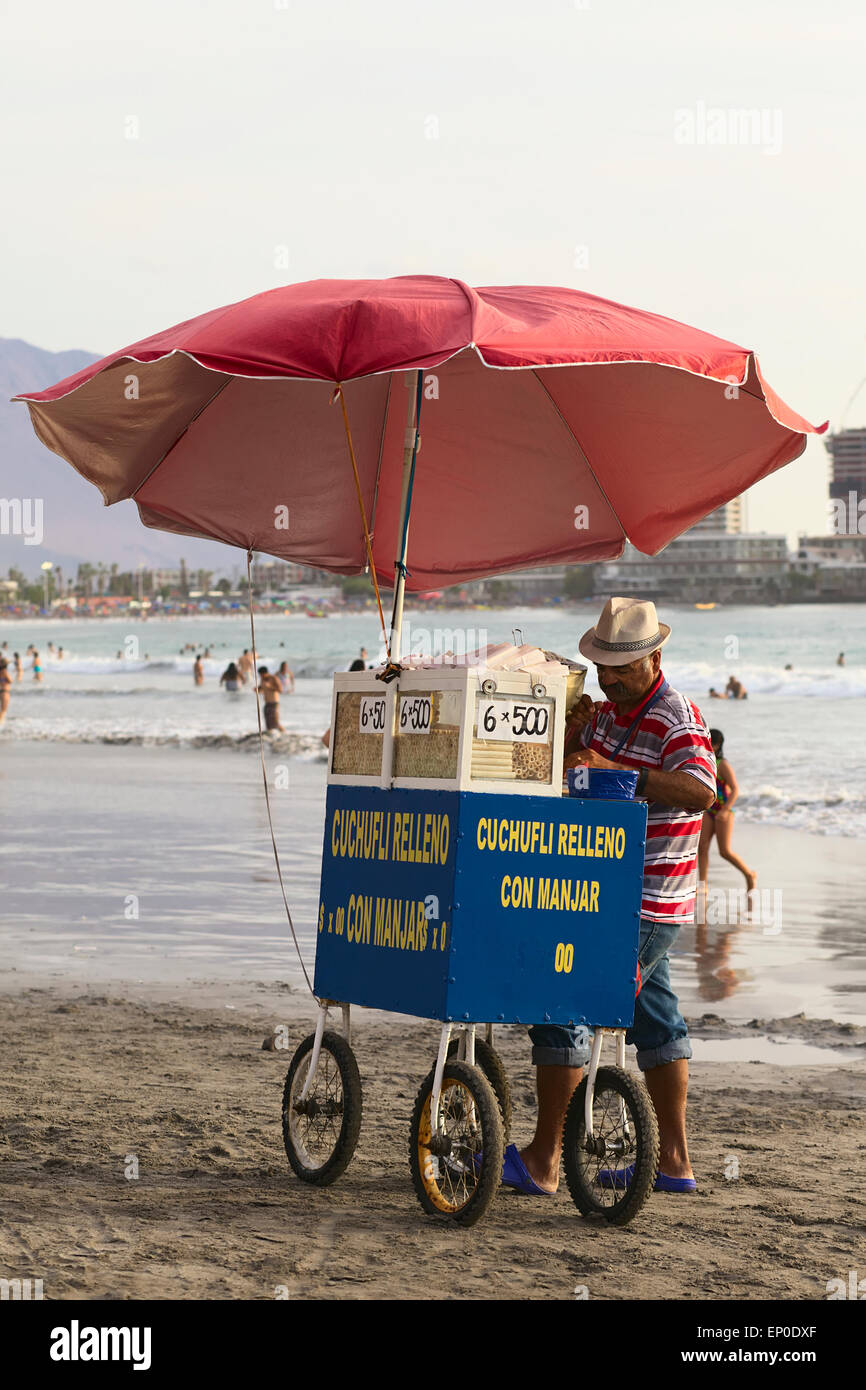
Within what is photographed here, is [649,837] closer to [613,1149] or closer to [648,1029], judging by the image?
[648,1029]

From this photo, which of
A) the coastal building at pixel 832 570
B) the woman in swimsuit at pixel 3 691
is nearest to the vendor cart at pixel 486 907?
the woman in swimsuit at pixel 3 691

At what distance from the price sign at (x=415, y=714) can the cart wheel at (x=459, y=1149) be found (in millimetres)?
957

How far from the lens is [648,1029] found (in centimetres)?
500

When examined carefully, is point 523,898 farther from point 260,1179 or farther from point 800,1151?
point 800,1151

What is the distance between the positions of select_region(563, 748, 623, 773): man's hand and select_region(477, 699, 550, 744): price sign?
0.23 m

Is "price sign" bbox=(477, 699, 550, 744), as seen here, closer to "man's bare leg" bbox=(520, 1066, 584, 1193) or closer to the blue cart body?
the blue cart body

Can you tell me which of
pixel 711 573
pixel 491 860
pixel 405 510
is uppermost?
pixel 711 573

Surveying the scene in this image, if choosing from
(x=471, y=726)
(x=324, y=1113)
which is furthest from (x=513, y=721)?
(x=324, y=1113)

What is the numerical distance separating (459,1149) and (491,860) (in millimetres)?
869

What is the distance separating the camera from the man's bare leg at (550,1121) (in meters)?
4.96

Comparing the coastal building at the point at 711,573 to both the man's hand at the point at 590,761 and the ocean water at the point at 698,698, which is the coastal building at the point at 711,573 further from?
the man's hand at the point at 590,761
